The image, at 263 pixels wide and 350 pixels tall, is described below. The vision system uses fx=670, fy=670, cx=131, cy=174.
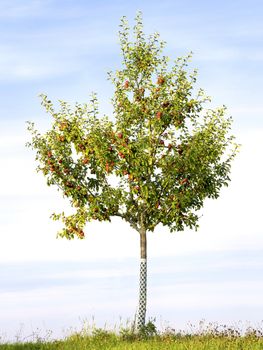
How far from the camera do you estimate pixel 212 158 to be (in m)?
25.5

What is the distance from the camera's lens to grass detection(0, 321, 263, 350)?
2000cm

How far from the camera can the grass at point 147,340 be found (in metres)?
20.0

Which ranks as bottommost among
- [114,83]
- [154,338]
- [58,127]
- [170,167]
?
[154,338]

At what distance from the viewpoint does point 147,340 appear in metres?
23.0

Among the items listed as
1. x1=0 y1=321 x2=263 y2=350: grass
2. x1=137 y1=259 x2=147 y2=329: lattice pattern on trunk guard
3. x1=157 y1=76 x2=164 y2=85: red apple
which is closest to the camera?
x1=0 y1=321 x2=263 y2=350: grass

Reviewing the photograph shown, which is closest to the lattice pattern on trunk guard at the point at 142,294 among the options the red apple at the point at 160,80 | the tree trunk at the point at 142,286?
the tree trunk at the point at 142,286

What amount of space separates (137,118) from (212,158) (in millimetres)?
3285

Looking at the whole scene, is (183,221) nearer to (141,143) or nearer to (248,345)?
(141,143)

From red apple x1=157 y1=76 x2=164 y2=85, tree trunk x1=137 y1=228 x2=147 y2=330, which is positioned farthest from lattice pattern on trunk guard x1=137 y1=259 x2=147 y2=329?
red apple x1=157 y1=76 x2=164 y2=85

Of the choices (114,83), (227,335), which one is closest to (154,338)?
(227,335)

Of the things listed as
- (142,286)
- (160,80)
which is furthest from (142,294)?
(160,80)

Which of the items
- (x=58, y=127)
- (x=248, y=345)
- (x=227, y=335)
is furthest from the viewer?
(x=58, y=127)

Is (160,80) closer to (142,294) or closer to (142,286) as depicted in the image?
(142,286)

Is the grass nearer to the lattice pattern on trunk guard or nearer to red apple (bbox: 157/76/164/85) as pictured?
the lattice pattern on trunk guard
